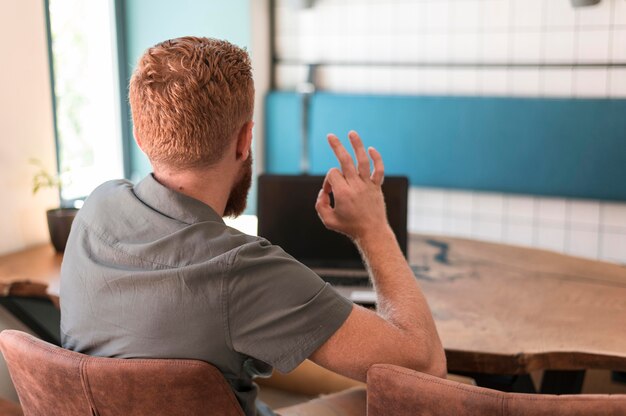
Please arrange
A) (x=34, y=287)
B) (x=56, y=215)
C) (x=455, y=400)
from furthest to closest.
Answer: (x=56, y=215) → (x=34, y=287) → (x=455, y=400)

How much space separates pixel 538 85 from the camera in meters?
3.87

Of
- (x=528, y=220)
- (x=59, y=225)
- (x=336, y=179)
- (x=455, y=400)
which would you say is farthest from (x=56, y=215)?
(x=528, y=220)

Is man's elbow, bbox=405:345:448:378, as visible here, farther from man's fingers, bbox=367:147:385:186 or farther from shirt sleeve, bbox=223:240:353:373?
man's fingers, bbox=367:147:385:186

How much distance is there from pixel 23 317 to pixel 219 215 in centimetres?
155

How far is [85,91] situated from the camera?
3846mm

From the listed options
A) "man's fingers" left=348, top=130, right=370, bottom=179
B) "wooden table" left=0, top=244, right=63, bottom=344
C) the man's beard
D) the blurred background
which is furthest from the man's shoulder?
the blurred background

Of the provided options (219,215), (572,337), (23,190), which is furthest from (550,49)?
(219,215)

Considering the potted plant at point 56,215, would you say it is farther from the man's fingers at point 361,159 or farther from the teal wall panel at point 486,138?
the teal wall panel at point 486,138

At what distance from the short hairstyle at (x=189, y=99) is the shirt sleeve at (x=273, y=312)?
22cm

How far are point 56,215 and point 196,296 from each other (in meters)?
1.61

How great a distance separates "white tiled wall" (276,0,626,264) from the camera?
12.3 ft

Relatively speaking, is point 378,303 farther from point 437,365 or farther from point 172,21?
point 172,21

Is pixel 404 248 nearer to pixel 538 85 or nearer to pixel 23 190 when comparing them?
pixel 23 190

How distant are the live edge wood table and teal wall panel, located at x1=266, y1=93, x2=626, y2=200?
118 centimetres
